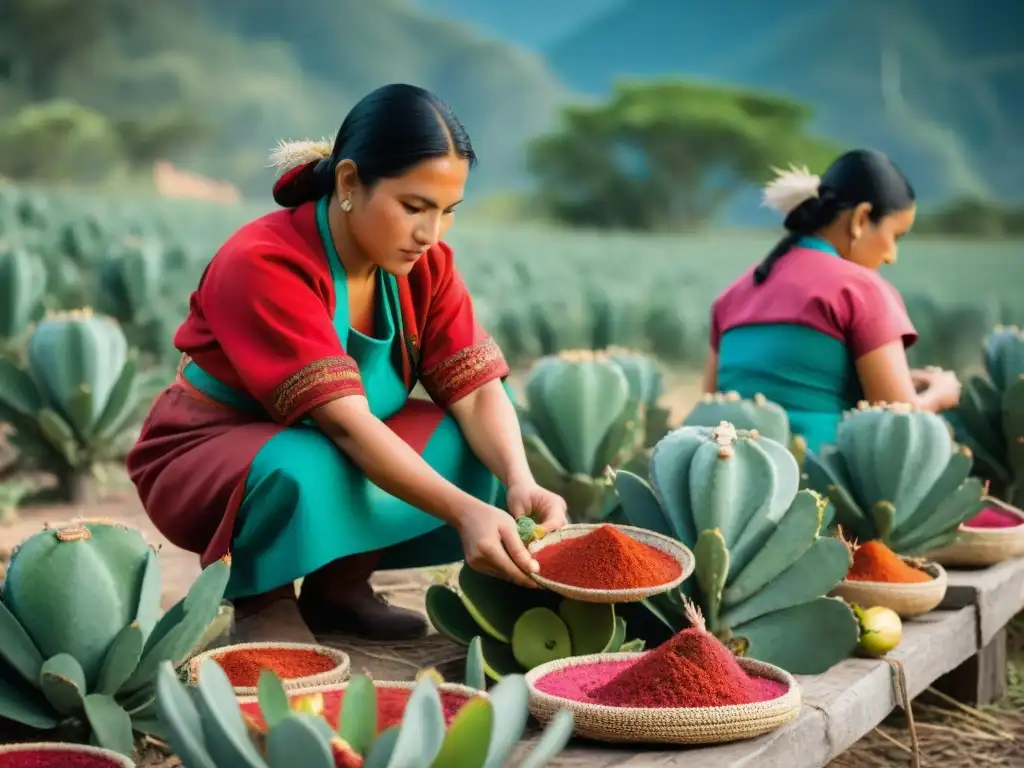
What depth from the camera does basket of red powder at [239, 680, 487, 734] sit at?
159 cm

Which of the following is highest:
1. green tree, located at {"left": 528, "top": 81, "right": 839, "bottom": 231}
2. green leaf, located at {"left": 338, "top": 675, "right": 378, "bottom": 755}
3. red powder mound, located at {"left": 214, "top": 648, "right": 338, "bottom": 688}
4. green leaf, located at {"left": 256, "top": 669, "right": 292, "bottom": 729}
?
green tree, located at {"left": 528, "top": 81, "right": 839, "bottom": 231}

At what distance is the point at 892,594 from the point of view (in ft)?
7.95

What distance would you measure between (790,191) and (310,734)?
223 cm

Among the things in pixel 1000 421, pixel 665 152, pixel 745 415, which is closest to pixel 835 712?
pixel 745 415

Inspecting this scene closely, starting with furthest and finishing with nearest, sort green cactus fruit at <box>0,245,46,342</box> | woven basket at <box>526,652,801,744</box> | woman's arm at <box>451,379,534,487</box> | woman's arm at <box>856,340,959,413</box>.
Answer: green cactus fruit at <box>0,245,46,342</box>
woman's arm at <box>856,340,959,413</box>
woman's arm at <box>451,379,534,487</box>
woven basket at <box>526,652,801,744</box>

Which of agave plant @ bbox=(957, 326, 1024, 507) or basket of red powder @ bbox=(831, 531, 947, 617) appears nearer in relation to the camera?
basket of red powder @ bbox=(831, 531, 947, 617)

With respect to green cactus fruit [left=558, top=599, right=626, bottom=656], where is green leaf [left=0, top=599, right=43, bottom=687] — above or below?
above

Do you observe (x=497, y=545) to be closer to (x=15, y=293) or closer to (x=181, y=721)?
(x=181, y=721)

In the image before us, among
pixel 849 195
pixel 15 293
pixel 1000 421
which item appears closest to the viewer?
pixel 849 195

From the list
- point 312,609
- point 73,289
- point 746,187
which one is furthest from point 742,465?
point 746,187

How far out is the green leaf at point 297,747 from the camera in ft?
4.43

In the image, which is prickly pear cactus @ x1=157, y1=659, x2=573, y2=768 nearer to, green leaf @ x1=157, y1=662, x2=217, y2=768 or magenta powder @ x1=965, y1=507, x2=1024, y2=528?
green leaf @ x1=157, y1=662, x2=217, y2=768

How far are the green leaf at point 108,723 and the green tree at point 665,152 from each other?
1235 inches

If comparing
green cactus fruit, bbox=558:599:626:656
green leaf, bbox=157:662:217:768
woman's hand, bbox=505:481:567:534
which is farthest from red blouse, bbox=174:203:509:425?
green leaf, bbox=157:662:217:768
